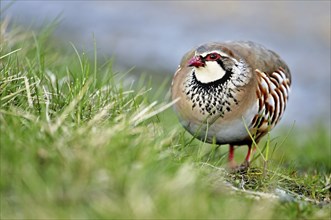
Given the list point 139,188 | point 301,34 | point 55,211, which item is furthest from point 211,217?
point 301,34

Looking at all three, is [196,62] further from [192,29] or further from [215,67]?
[192,29]

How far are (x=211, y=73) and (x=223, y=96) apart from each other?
17 cm

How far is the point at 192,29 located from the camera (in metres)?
13.9

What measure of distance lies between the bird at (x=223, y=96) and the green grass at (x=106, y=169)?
1.14 feet

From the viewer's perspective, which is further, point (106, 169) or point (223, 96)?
point (223, 96)

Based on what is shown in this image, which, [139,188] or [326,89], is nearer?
[139,188]

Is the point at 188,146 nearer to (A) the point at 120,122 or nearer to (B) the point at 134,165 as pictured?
(A) the point at 120,122

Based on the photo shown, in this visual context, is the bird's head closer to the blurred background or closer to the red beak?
the red beak

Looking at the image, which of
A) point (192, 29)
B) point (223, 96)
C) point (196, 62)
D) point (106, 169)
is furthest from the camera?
point (192, 29)

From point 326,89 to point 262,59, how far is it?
6.47 metres

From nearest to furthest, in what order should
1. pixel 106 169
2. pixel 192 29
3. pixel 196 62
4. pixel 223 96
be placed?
pixel 106 169 < pixel 196 62 < pixel 223 96 < pixel 192 29

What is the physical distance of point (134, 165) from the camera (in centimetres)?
335

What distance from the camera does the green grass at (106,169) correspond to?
3127mm

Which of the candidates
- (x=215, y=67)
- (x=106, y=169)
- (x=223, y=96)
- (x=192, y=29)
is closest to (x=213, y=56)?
(x=215, y=67)
